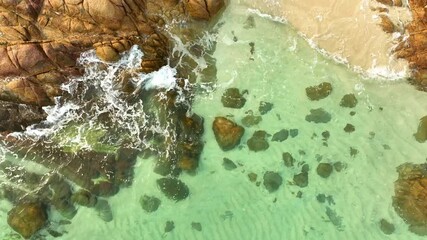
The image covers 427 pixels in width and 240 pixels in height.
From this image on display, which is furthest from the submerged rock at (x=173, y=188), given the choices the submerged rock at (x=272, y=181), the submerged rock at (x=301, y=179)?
the submerged rock at (x=301, y=179)

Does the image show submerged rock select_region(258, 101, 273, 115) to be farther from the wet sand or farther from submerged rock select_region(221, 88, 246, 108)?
the wet sand

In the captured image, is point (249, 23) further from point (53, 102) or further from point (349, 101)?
point (53, 102)

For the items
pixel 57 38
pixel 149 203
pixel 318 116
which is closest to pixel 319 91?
pixel 318 116

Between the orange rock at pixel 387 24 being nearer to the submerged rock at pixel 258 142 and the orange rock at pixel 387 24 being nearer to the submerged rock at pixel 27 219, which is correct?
the submerged rock at pixel 258 142

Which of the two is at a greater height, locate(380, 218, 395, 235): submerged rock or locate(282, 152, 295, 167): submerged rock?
locate(282, 152, 295, 167): submerged rock

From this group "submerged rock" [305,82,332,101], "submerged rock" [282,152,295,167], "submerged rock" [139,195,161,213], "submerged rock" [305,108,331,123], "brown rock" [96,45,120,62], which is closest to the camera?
"submerged rock" [139,195,161,213]

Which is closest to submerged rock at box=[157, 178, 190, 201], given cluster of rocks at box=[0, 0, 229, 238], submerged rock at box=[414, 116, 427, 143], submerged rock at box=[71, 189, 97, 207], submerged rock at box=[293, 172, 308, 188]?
cluster of rocks at box=[0, 0, 229, 238]
